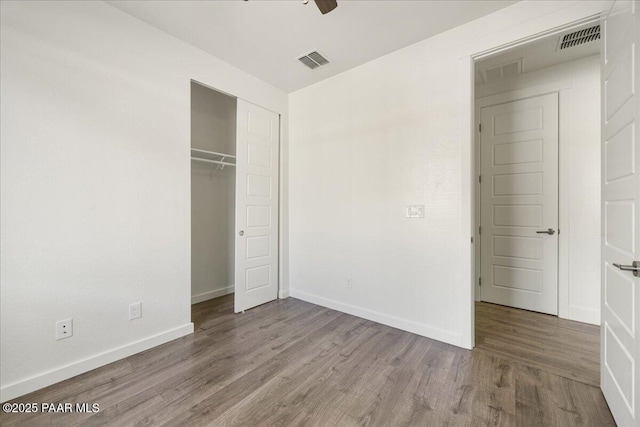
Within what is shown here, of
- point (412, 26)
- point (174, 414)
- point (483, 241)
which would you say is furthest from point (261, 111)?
point (483, 241)

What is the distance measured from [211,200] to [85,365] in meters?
2.26

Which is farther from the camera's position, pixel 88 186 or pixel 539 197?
pixel 539 197

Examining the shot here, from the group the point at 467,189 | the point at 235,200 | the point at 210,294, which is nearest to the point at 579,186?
the point at 467,189

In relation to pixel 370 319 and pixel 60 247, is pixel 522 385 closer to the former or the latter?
pixel 370 319

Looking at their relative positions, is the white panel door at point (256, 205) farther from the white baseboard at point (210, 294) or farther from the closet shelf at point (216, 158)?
the white baseboard at point (210, 294)

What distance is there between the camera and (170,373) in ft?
6.42

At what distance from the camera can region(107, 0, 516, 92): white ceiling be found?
2.10 m

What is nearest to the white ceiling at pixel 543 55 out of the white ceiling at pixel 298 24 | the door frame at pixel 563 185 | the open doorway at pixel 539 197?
the open doorway at pixel 539 197

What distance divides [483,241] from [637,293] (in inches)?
92.6

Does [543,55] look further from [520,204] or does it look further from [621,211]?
[621,211]

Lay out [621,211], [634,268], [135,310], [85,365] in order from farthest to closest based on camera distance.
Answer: [135,310], [85,365], [621,211], [634,268]

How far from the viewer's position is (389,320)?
Result: 279 centimetres

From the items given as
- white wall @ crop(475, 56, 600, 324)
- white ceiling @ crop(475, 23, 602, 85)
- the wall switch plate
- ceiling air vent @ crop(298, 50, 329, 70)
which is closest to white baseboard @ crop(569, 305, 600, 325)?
white wall @ crop(475, 56, 600, 324)

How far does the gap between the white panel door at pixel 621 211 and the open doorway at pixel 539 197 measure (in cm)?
84
